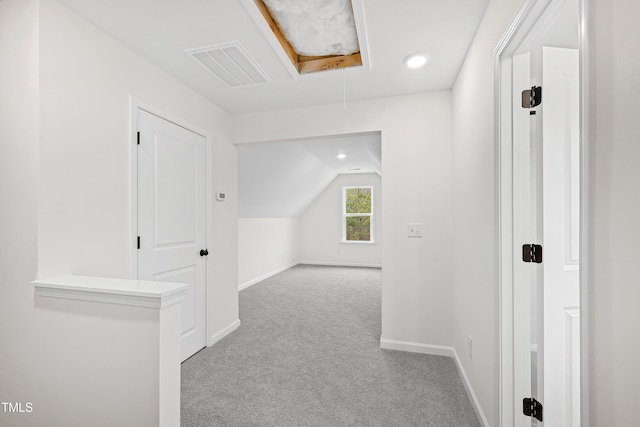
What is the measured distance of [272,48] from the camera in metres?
1.91

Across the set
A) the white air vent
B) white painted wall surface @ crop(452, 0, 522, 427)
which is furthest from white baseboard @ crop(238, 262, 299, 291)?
white painted wall surface @ crop(452, 0, 522, 427)

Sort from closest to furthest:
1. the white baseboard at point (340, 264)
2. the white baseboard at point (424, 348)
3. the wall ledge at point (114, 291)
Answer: the wall ledge at point (114, 291)
the white baseboard at point (424, 348)
the white baseboard at point (340, 264)

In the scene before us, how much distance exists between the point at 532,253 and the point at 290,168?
374 centimetres

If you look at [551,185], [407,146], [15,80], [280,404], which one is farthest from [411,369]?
[15,80]

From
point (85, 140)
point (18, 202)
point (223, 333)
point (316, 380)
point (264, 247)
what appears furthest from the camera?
point (264, 247)

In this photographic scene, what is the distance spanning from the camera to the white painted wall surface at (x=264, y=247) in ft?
16.7

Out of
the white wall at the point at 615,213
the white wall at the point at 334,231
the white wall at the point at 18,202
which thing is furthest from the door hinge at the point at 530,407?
the white wall at the point at 334,231

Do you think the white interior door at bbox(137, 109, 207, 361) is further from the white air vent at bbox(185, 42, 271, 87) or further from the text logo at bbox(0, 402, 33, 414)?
the text logo at bbox(0, 402, 33, 414)

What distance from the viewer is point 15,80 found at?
4.88 feet

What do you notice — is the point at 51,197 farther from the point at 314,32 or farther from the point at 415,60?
the point at 415,60

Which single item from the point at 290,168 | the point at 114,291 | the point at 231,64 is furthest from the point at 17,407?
the point at 290,168

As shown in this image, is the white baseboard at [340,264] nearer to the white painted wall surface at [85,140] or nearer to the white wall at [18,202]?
the white painted wall surface at [85,140]

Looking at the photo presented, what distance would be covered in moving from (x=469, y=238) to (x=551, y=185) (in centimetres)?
69

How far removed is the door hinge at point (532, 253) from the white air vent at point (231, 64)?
2.02 metres
